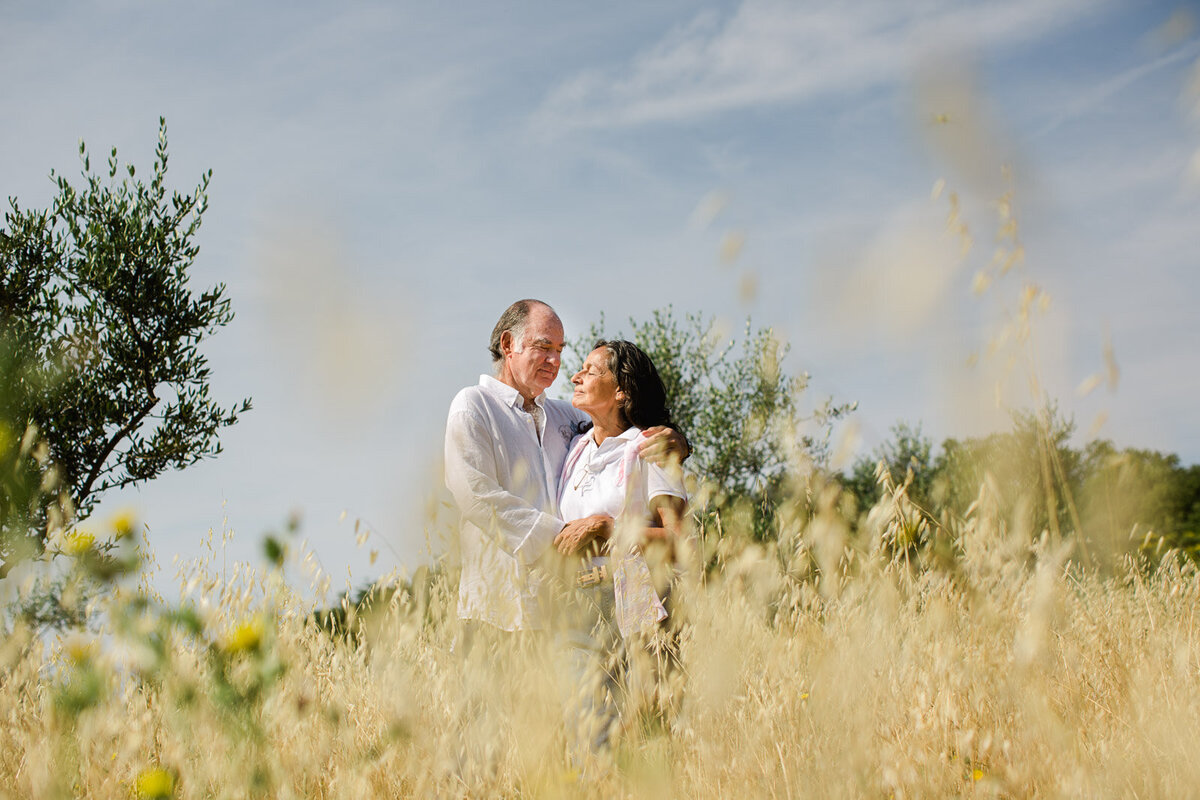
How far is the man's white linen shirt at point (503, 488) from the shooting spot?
2.73 m

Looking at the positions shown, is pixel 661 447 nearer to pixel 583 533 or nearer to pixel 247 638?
pixel 583 533

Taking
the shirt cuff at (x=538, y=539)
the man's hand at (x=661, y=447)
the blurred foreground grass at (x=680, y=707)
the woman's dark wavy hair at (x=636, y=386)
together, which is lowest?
the blurred foreground grass at (x=680, y=707)

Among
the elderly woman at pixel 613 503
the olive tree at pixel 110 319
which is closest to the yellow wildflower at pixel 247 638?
the elderly woman at pixel 613 503

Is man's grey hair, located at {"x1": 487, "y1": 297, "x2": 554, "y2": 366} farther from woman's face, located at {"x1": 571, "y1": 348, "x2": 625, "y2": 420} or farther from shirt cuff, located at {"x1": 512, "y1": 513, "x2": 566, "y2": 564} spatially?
shirt cuff, located at {"x1": 512, "y1": 513, "x2": 566, "y2": 564}

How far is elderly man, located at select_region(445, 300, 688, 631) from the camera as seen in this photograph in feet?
9.07

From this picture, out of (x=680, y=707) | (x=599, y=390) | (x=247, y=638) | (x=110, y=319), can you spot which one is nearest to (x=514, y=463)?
(x=599, y=390)

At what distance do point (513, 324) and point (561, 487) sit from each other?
28.8 inches

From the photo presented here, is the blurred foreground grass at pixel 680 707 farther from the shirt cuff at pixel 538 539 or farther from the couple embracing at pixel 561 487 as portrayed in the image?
the shirt cuff at pixel 538 539

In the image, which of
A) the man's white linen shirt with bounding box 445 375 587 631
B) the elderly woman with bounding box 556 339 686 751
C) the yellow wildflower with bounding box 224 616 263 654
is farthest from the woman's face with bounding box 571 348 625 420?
the yellow wildflower with bounding box 224 616 263 654

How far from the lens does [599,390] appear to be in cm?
325

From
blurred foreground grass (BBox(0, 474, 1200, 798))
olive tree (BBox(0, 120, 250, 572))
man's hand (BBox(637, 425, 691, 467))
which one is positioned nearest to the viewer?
blurred foreground grass (BBox(0, 474, 1200, 798))

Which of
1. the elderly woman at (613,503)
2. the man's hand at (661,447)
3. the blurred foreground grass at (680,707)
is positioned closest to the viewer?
the blurred foreground grass at (680,707)

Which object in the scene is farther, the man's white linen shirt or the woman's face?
the woman's face

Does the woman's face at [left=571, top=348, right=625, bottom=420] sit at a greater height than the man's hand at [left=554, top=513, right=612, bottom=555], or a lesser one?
greater
